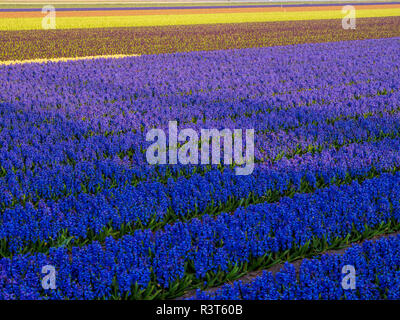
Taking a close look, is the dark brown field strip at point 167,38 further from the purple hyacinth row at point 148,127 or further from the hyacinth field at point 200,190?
the hyacinth field at point 200,190

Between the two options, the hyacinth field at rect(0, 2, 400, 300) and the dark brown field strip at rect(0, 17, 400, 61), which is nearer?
the hyacinth field at rect(0, 2, 400, 300)

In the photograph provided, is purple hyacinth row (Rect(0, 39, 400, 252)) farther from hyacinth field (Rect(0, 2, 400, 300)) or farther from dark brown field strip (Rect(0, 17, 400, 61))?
dark brown field strip (Rect(0, 17, 400, 61))

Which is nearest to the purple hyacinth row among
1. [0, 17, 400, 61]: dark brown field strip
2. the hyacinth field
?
the hyacinth field

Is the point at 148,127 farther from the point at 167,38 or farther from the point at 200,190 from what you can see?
the point at 167,38

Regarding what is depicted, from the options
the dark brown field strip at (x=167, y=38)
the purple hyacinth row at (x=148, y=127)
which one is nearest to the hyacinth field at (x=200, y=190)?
the purple hyacinth row at (x=148, y=127)

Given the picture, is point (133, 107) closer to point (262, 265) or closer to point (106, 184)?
point (106, 184)

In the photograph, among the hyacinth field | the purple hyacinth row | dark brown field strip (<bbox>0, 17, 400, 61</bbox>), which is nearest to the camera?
the hyacinth field
